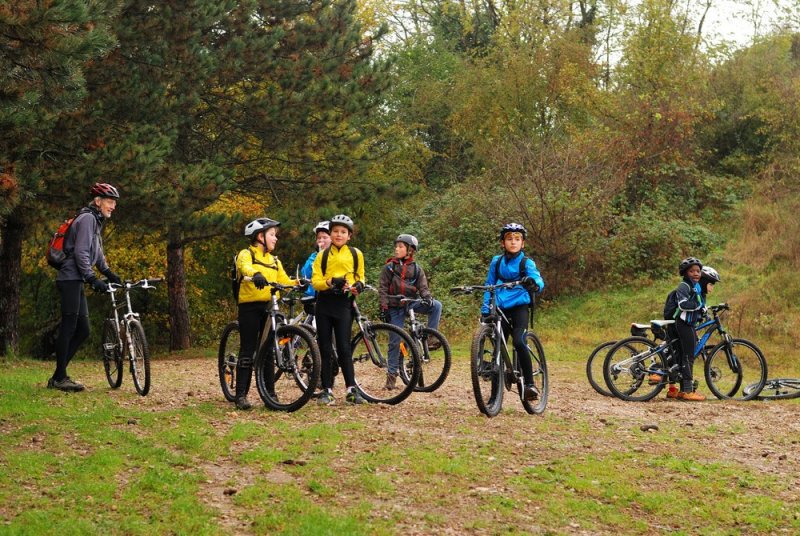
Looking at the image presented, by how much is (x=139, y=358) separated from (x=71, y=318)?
92cm

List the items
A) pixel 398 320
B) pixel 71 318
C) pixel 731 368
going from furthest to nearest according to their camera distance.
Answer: pixel 731 368
pixel 398 320
pixel 71 318

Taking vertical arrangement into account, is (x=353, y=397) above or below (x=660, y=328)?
below

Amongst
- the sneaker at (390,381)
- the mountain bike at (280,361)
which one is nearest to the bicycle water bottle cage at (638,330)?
the sneaker at (390,381)

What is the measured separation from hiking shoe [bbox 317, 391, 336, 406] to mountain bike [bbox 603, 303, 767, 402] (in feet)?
13.4

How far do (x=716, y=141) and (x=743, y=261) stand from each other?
323 inches

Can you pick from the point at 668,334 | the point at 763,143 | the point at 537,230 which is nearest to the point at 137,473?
the point at 668,334

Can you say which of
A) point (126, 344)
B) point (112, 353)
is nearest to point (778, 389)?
point (126, 344)

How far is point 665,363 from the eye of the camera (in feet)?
40.2

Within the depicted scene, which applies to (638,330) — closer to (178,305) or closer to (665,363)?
(665,363)

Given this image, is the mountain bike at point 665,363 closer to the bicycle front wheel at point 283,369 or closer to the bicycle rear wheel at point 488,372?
the bicycle rear wheel at point 488,372

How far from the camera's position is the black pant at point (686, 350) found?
39.7 ft

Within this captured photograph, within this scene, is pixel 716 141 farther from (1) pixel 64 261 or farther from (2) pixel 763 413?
(1) pixel 64 261

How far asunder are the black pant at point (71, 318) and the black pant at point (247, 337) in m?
1.88

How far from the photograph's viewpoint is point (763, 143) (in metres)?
29.4
